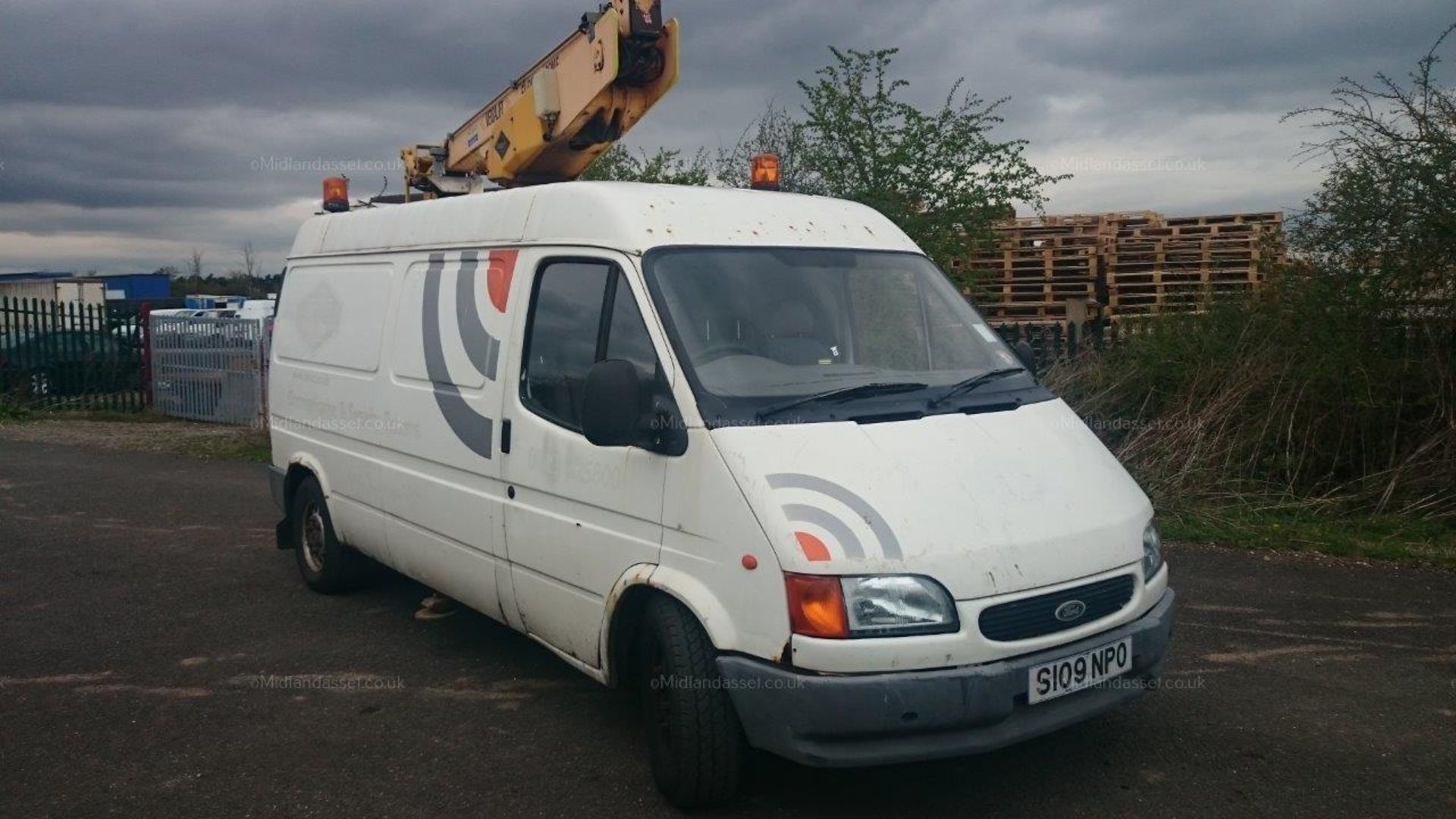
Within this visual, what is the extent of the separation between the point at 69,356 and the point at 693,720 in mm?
16783

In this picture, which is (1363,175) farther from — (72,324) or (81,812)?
(72,324)

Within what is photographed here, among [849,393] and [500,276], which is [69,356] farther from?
[849,393]

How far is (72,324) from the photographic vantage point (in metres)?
17.2

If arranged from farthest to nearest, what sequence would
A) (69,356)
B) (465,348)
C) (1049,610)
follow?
(69,356) < (465,348) < (1049,610)

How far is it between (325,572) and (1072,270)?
10.2 meters

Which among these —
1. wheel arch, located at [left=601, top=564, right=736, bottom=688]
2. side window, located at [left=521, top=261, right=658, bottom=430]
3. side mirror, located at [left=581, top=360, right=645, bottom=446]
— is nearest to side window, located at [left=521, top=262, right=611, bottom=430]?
side window, located at [left=521, top=261, right=658, bottom=430]

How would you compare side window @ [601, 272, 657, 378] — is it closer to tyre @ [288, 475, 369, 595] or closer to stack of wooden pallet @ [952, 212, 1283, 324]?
tyre @ [288, 475, 369, 595]

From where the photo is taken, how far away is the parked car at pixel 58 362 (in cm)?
1736

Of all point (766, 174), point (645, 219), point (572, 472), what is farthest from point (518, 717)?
point (766, 174)

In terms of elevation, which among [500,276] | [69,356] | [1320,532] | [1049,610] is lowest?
[1320,532]

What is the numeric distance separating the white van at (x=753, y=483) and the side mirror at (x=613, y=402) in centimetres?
1

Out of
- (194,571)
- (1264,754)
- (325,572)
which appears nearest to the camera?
(1264,754)

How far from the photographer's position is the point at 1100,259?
1404 centimetres

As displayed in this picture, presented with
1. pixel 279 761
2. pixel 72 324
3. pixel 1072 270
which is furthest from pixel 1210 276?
pixel 72 324
